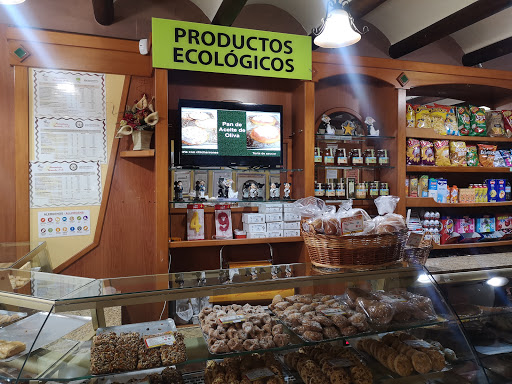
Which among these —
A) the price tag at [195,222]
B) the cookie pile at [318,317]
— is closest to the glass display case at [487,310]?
the cookie pile at [318,317]

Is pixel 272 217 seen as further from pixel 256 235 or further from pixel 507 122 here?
pixel 507 122

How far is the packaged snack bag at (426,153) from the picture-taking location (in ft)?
13.6

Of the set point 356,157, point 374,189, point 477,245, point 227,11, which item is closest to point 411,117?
point 356,157

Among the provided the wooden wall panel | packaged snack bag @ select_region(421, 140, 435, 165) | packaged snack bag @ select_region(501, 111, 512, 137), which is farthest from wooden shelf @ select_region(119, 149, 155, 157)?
packaged snack bag @ select_region(501, 111, 512, 137)

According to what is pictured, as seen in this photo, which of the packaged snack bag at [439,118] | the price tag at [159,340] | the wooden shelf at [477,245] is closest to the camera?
the price tag at [159,340]

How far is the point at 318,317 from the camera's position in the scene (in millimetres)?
1598

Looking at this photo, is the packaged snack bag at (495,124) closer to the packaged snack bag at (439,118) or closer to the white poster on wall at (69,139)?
the packaged snack bag at (439,118)

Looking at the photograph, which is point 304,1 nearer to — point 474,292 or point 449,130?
point 449,130

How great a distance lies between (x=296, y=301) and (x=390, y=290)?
44cm

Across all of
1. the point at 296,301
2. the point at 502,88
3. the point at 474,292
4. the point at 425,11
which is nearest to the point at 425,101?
the point at 502,88

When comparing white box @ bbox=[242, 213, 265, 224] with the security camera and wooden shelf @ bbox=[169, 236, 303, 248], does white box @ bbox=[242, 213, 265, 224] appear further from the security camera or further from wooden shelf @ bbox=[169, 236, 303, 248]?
the security camera

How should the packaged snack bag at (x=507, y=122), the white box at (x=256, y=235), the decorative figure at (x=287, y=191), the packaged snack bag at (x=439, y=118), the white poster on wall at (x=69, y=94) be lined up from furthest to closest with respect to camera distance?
the packaged snack bag at (x=507, y=122) → the packaged snack bag at (x=439, y=118) → the decorative figure at (x=287, y=191) → the white box at (x=256, y=235) → the white poster on wall at (x=69, y=94)

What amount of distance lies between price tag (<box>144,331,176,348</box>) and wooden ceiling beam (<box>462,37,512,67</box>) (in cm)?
449

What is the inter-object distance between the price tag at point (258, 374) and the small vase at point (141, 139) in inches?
94.1
